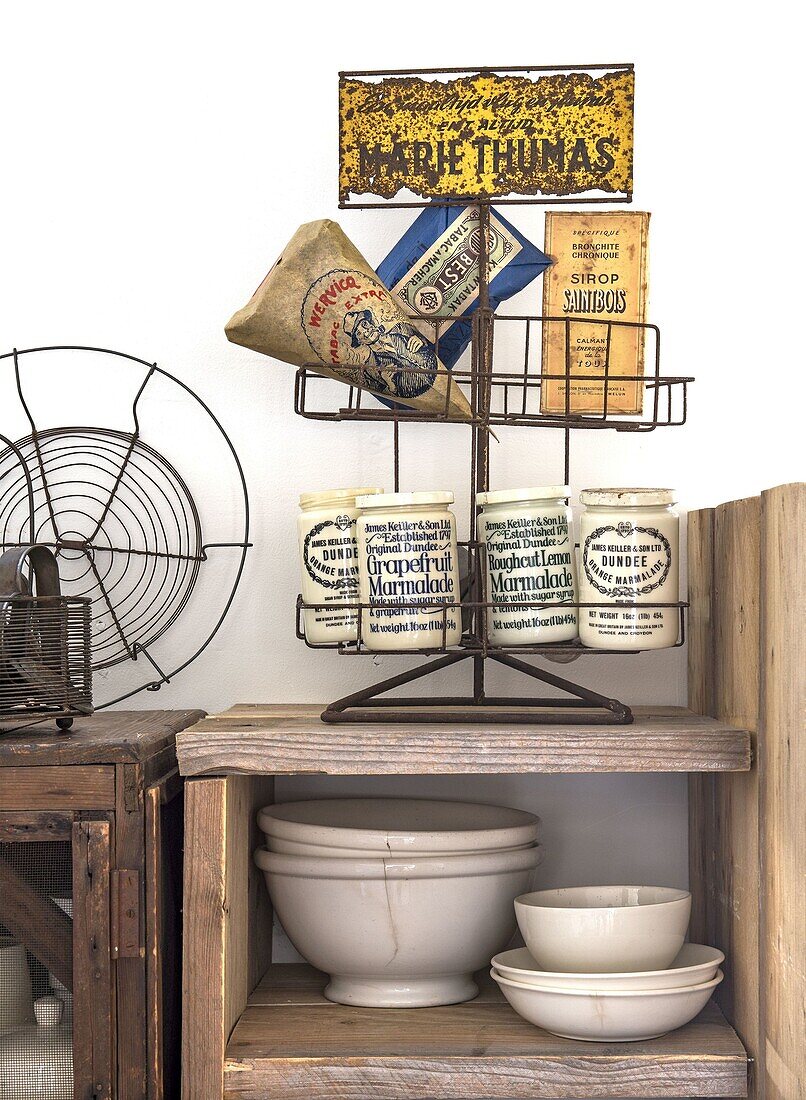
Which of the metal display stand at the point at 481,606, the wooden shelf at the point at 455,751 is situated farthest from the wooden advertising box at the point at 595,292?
the wooden shelf at the point at 455,751

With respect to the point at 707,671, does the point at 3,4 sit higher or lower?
higher

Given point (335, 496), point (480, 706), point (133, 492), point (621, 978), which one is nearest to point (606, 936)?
point (621, 978)

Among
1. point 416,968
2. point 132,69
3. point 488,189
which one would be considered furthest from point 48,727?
point 132,69

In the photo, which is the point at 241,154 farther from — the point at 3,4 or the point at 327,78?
the point at 3,4

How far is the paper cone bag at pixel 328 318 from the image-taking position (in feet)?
3.66

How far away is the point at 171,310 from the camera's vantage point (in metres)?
1.41

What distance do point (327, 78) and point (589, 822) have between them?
99 centimetres

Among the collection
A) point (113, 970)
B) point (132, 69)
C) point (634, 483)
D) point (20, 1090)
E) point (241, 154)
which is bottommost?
point (20, 1090)

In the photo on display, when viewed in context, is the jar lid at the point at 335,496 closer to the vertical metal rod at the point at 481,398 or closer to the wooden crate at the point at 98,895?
the vertical metal rod at the point at 481,398

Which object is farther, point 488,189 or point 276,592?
point 276,592

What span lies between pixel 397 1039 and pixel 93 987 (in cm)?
29

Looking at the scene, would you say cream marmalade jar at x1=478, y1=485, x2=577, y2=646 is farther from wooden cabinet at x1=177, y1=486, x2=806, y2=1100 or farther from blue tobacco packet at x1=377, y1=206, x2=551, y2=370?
blue tobacco packet at x1=377, y1=206, x2=551, y2=370

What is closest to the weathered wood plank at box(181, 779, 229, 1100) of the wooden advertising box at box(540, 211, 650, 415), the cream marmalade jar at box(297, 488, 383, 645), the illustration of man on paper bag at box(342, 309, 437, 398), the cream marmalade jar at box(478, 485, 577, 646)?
the cream marmalade jar at box(297, 488, 383, 645)

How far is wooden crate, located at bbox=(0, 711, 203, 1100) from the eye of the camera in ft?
3.23
